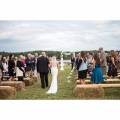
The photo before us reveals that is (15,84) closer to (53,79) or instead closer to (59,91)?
(53,79)

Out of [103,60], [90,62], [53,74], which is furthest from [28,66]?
[103,60]

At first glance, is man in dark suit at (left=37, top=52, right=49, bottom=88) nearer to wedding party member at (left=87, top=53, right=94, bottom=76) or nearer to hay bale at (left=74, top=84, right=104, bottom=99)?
hay bale at (left=74, top=84, right=104, bottom=99)

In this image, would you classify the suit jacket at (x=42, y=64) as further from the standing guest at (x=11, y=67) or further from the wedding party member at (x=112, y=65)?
the wedding party member at (x=112, y=65)

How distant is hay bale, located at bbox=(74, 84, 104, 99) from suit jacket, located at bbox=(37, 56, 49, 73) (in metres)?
1.14

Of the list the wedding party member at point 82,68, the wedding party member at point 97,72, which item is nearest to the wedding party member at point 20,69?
the wedding party member at point 82,68

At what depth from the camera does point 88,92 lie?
16016 mm

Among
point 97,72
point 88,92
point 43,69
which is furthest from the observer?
point 43,69

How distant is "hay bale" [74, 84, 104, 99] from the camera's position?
52.5ft

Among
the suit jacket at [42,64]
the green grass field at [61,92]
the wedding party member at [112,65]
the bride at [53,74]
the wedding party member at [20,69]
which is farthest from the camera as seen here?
the wedding party member at [20,69]

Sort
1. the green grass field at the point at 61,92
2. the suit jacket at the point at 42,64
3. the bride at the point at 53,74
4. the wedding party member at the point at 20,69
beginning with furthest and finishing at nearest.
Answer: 1. the wedding party member at the point at 20,69
2. the suit jacket at the point at 42,64
3. the bride at the point at 53,74
4. the green grass field at the point at 61,92

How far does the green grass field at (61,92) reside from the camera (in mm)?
15945

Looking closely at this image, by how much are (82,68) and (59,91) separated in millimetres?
937
